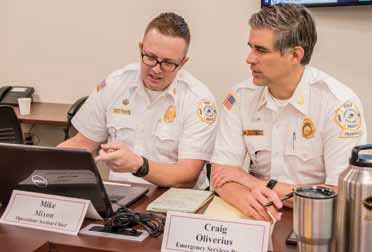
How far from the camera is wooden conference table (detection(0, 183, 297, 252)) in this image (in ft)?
3.97

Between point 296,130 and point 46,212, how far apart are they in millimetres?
938

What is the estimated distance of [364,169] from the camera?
0.95m

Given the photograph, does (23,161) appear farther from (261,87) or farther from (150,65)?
(261,87)

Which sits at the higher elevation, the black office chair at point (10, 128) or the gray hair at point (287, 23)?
the gray hair at point (287, 23)

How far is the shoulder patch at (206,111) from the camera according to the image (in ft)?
6.76

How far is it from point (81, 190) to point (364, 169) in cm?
74

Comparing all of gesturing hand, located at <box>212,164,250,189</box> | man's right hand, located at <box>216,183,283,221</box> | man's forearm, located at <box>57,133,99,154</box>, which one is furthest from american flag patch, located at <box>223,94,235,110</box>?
man's forearm, located at <box>57,133,99,154</box>

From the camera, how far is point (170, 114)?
2100 mm

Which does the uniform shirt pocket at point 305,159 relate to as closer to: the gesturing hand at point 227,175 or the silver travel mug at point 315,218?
the gesturing hand at point 227,175

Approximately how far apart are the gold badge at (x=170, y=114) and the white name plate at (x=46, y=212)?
823 mm

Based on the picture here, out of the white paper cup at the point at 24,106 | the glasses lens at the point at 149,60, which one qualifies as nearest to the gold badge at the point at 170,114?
the glasses lens at the point at 149,60

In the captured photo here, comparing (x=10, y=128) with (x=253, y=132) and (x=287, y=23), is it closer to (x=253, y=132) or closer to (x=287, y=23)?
(x=253, y=132)

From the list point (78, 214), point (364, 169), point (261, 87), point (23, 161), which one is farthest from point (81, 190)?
point (261, 87)

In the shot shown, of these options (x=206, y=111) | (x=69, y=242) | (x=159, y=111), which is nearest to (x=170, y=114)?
(x=159, y=111)
